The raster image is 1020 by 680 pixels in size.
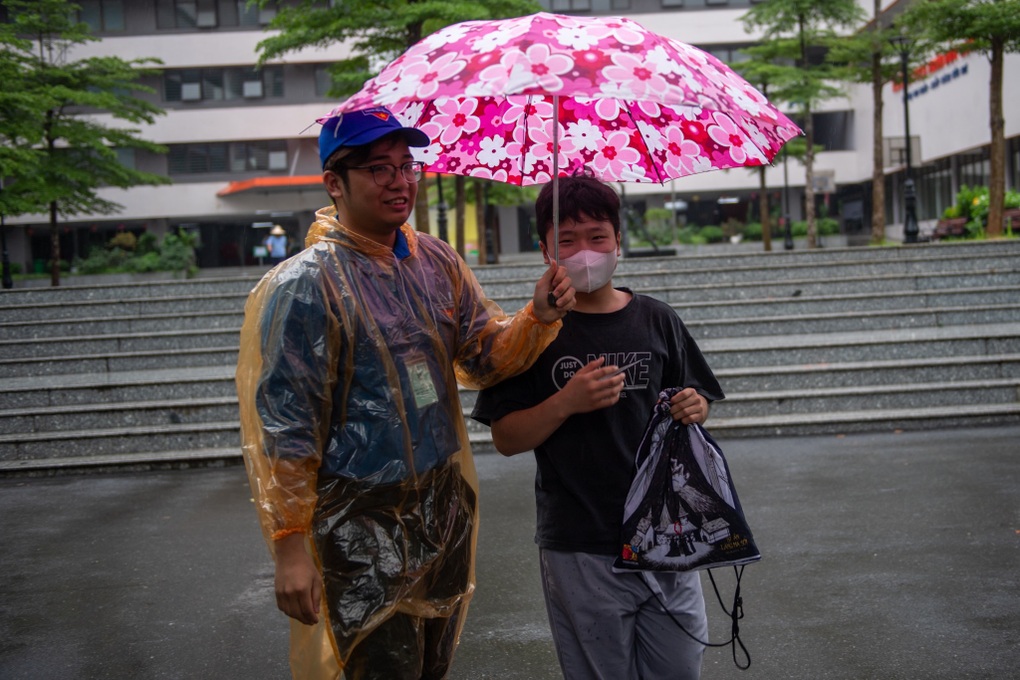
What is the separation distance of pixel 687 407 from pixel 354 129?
3.80 ft

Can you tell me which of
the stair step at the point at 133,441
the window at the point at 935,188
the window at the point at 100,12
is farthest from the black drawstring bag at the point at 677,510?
the window at the point at 100,12

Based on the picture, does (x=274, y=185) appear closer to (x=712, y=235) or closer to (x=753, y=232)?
(x=712, y=235)

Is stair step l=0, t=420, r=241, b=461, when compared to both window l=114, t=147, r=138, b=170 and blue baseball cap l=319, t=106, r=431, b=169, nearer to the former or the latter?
blue baseball cap l=319, t=106, r=431, b=169

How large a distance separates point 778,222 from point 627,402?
42.8m

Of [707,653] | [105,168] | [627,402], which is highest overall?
[105,168]

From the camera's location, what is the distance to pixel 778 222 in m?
44.0

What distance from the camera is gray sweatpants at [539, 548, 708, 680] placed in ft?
9.26

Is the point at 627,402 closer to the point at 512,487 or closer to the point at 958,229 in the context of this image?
the point at 512,487

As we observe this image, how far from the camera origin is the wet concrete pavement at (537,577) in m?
4.62

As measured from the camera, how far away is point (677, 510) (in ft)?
9.39

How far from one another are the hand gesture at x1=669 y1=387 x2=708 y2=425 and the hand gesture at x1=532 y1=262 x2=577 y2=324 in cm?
40

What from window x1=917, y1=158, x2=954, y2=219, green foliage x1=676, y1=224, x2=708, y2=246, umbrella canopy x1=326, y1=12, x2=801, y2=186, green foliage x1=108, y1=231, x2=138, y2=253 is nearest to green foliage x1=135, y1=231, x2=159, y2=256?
green foliage x1=108, y1=231, x2=138, y2=253

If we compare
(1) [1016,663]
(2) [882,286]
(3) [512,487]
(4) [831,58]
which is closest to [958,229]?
(4) [831,58]

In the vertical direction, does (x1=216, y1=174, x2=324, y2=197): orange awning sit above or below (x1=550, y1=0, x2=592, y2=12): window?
below
